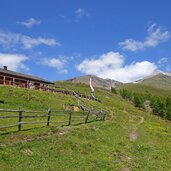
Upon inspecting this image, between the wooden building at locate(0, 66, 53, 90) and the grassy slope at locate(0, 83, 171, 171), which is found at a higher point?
the wooden building at locate(0, 66, 53, 90)

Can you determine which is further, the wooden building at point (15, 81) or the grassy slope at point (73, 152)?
the wooden building at point (15, 81)

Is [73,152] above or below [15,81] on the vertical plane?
below

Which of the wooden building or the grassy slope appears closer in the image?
the grassy slope

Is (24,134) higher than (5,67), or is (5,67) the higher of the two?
(5,67)

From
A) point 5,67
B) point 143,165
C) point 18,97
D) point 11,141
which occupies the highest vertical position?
point 5,67

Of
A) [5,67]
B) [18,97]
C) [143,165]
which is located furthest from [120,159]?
[5,67]

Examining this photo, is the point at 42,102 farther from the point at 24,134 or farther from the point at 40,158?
the point at 40,158

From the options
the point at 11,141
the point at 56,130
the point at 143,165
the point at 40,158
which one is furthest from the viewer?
the point at 56,130

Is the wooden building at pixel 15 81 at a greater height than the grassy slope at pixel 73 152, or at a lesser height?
greater

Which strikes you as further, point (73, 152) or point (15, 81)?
point (15, 81)

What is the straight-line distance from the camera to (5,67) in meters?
88.4

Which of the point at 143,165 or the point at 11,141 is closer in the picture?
the point at 11,141

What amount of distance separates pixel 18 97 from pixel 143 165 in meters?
34.3

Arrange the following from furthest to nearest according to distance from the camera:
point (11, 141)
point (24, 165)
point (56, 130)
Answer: point (56, 130), point (11, 141), point (24, 165)
